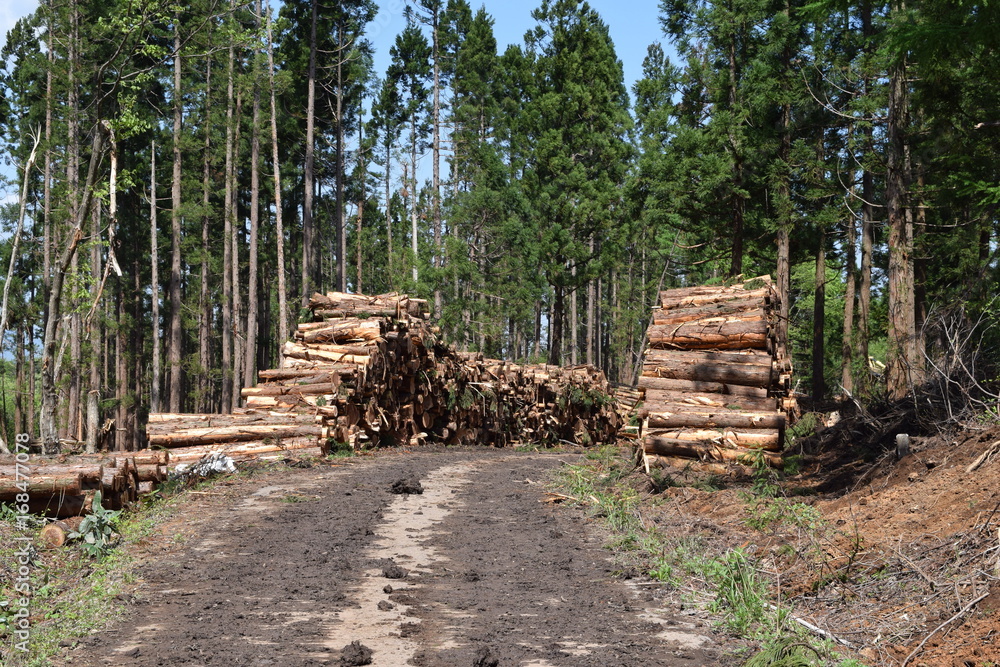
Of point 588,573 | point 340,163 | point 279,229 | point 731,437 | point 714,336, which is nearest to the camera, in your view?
point 588,573

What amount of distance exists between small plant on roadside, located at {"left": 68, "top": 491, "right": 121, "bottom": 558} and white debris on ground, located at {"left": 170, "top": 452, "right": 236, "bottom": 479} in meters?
3.74

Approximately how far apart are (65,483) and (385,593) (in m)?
3.94

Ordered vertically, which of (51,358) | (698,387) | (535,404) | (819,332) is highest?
(819,332)

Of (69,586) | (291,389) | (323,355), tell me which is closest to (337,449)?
(291,389)

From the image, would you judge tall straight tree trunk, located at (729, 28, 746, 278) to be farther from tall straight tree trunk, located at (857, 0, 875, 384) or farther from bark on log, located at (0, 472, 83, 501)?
bark on log, located at (0, 472, 83, 501)

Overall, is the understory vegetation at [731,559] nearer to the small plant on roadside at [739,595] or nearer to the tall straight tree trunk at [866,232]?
the small plant on roadside at [739,595]

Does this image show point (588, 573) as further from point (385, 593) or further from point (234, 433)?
point (234, 433)

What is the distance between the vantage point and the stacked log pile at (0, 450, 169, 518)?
294 inches

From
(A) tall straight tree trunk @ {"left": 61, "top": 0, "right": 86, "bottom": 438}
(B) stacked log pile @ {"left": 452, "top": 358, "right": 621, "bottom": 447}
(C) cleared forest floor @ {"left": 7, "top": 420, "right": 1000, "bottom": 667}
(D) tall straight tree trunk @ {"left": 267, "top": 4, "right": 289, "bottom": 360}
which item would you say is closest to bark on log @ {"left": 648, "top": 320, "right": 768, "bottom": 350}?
(C) cleared forest floor @ {"left": 7, "top": 420, "right": 1000, "bottom": 667}

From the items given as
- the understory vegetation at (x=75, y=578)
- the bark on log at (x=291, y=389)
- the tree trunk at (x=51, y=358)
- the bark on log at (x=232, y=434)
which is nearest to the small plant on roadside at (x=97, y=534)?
the understory vegetation at (x=75, y=578)

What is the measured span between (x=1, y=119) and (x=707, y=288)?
36.4 m

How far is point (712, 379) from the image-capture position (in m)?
11.7

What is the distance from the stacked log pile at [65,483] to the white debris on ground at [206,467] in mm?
2320

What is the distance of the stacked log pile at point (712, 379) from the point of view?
1055 centimetres
